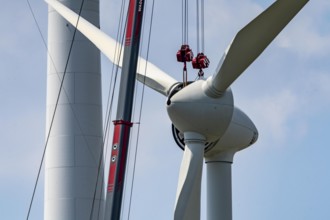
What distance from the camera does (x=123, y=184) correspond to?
41.2m

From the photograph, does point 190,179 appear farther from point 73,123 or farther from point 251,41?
point 73,123

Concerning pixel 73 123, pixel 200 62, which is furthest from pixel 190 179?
pixel 73 123

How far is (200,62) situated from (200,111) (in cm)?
197

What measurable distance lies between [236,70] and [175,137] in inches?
127

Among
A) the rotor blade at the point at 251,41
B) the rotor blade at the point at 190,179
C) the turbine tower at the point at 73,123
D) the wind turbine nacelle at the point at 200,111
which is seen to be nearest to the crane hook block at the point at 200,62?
the wind turbine nacelle at the point at 200,111

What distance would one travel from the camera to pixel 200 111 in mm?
44125

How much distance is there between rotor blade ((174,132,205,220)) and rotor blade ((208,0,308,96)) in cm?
146

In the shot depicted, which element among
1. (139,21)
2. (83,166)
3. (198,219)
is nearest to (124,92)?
(139,21)

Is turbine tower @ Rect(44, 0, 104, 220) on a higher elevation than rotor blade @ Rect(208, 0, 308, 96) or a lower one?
higher

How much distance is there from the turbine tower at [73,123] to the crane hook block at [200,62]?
10912 millimetres

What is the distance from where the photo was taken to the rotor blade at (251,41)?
42.4 m

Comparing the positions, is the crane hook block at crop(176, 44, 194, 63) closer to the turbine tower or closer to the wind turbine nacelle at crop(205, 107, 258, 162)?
the wind turbine nacelle at crop(205, 107, 258, 162)

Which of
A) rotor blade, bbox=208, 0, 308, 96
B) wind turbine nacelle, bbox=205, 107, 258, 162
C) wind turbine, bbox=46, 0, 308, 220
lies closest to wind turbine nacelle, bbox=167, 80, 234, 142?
wind turbine, bbox=46, 0, 308, 220

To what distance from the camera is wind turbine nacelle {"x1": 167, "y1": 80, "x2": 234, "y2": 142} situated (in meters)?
44.1
